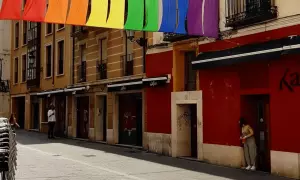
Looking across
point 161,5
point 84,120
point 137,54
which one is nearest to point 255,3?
point 161,5

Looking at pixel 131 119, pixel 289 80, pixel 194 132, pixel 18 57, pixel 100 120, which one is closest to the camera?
pixel 289 80

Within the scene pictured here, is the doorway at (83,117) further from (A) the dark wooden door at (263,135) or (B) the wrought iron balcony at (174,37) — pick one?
(A) the dark wooden door at (263,135)

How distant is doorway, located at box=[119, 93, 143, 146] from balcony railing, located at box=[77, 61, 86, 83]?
4.17 metres

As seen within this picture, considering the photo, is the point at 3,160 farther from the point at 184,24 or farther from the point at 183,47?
the point at 183,47

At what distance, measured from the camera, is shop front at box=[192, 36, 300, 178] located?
11430 mm

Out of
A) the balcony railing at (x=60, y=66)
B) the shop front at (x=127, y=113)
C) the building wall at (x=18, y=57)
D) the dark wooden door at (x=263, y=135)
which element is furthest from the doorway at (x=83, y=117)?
the dark wooden door at (x=263, y=135)

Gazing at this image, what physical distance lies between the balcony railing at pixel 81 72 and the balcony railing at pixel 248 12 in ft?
39.7

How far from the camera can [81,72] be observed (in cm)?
2439

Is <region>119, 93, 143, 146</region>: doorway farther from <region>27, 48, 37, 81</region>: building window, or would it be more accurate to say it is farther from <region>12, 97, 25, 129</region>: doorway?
<region>12, 97, 25, 129</region>: doorway

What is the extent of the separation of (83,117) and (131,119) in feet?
18.0

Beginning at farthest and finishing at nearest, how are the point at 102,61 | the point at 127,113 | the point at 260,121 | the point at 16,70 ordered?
the point at 16,70
the point at 102,61
the point at 127,113
the point at 260,121

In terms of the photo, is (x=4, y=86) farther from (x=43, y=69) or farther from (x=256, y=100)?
(x=256, y=100)

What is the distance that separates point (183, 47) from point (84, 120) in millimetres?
10504

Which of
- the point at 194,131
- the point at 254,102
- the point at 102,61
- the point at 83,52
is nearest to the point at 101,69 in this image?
the point at 102,61
